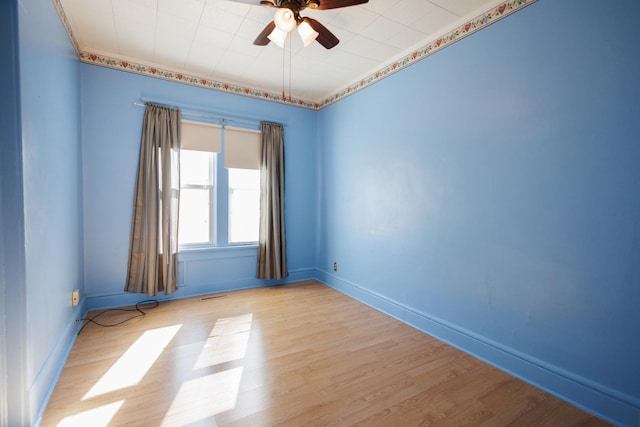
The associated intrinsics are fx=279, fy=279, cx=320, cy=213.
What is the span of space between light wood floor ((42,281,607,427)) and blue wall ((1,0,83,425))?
0.84 feet

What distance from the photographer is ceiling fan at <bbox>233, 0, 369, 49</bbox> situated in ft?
6.02

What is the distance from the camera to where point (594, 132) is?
5.63 ft

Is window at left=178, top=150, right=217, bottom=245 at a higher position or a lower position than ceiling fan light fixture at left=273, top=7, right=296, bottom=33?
lower

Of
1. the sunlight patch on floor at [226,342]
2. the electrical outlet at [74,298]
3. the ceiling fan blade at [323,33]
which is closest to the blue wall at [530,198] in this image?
the ceiling fan blade at [323,33]

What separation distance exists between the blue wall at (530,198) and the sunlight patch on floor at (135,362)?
7.58ft

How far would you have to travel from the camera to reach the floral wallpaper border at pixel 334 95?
2.20 meters

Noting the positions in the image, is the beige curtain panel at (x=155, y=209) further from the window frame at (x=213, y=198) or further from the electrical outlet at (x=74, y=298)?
the electrical outlet at (x=74, y=298)

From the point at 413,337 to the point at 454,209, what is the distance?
126cm

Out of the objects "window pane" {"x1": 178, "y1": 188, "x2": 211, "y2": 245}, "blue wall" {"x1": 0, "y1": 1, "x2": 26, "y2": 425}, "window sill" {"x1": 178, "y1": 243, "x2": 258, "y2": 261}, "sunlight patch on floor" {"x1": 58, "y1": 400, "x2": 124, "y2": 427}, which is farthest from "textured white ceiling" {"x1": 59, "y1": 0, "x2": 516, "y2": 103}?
"sunlight patch on floor" {"x1": 58, "y1": 400, "x2": 124, "y2": 427}

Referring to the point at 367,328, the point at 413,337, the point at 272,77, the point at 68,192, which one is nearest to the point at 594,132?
the point at 413,337

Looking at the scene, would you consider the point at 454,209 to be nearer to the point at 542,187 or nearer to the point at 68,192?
the point at 542,187

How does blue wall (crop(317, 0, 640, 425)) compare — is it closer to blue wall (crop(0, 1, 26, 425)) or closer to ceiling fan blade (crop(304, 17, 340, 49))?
ceiling fan blade (crop(304, 17, 340, 49))

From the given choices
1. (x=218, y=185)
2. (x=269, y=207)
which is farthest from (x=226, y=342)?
(x=218, y=185)

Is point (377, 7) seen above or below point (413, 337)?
above
